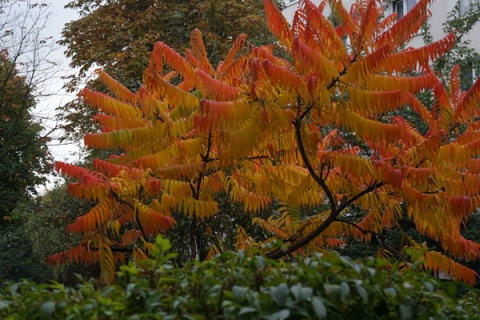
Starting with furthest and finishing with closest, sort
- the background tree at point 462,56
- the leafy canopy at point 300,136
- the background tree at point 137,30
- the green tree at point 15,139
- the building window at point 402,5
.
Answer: the building window at point 402,5 → the background tree at point 137,30 → the green tree at point 15,139 → the background tree at point 462,56 → the leafy canopy at point 300,136

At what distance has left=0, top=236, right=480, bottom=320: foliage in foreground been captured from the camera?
3.47 m

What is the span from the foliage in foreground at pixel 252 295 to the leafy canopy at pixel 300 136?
379cm

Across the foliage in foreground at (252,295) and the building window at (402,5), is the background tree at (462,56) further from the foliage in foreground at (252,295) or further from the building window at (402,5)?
the foliage in foreground at (252,295)

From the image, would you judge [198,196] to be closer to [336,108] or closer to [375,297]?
[336,108]

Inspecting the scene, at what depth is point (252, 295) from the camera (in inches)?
136

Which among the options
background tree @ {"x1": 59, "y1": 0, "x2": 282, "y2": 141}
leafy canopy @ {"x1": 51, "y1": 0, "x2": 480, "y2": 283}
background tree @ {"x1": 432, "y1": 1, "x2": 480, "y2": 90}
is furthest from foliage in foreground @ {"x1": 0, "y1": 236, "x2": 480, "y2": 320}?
background tree @ {"x1": 59, "y1": 0, "x2": 282, "y2": 141}

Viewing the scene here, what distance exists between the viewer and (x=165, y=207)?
9.66 meters

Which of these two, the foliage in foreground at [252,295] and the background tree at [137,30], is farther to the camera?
the background tree at [137,30]

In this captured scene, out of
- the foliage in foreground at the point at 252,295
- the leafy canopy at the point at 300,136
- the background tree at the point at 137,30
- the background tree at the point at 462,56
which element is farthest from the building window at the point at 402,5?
the foliage in foreground at the point at 252,295

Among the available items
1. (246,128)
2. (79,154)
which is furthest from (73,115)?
(246,128)

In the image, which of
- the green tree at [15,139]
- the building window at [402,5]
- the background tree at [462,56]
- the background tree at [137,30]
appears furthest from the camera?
the building window at [402,5]

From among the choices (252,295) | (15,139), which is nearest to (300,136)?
(252,295)

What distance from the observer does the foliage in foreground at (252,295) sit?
347 cm

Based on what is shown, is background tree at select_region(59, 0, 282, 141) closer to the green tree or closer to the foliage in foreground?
the green tree
